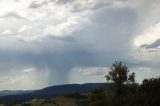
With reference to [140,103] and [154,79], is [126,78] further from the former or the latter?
[140,103]

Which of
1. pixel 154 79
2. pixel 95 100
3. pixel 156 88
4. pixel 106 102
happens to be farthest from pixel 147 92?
pixel 95 100

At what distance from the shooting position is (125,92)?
10725 centimetres

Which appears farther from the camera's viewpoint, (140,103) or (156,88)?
(156,88)

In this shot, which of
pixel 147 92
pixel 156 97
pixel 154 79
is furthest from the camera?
pixel 154 79

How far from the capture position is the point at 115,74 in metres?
110

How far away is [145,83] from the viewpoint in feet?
359

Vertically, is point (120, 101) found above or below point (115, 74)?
below

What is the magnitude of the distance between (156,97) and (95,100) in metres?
37.2

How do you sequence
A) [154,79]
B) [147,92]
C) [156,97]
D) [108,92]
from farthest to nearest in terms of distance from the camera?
[108,92]
[154,79]
[147,92]
[156,97]

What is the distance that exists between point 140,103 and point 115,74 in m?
19.1

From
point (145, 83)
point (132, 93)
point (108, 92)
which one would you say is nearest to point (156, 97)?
point (132, 93)

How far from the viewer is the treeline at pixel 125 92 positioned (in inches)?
3701

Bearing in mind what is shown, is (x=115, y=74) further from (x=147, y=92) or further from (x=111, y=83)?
(x=147, y=92)

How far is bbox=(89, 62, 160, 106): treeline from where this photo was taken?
94000 mm
